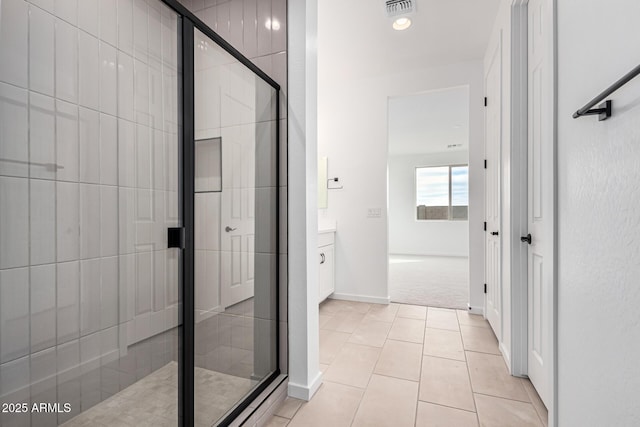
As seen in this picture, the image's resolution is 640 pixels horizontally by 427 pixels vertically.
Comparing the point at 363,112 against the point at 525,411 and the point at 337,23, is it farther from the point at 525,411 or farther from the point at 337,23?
the point at 525,411

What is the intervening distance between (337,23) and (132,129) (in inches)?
83.7

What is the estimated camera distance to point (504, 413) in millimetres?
1563

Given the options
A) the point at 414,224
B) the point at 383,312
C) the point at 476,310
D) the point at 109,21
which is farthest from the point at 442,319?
the point at 414,224

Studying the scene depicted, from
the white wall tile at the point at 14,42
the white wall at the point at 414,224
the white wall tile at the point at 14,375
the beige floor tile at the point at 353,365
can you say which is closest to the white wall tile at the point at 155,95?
the white wall tile at the point at 14,42

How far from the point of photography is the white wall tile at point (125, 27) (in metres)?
1.09

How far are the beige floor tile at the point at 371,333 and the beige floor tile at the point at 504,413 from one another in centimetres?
87

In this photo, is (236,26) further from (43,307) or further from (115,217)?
(43,307)

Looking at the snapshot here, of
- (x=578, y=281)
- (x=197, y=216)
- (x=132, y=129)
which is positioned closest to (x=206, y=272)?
(x=197, y=216)

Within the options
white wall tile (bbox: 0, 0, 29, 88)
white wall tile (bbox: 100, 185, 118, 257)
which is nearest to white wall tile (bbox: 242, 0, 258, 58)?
white wall tile (bbox: 0, 0, 29, 88)

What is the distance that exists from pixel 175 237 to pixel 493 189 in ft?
8.08

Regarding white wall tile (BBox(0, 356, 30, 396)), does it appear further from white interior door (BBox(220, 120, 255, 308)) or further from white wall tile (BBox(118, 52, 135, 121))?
white wall tile (BBox(118, 52, 135, 121))

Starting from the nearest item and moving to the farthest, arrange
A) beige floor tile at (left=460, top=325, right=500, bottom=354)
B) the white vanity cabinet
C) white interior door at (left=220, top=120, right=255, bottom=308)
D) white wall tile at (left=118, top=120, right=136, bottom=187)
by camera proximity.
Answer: white wall tile at (left=118, top=120, right=136, bottom=187), white interior door at (left=220, top=120, right=255, bottom=308), beige floor tile at (left=460, top=325, right=500, bottom=354), the white vanity cabinet

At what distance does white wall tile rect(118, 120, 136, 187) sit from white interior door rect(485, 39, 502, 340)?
2.30 meters

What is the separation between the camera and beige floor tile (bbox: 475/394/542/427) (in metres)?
1.49
